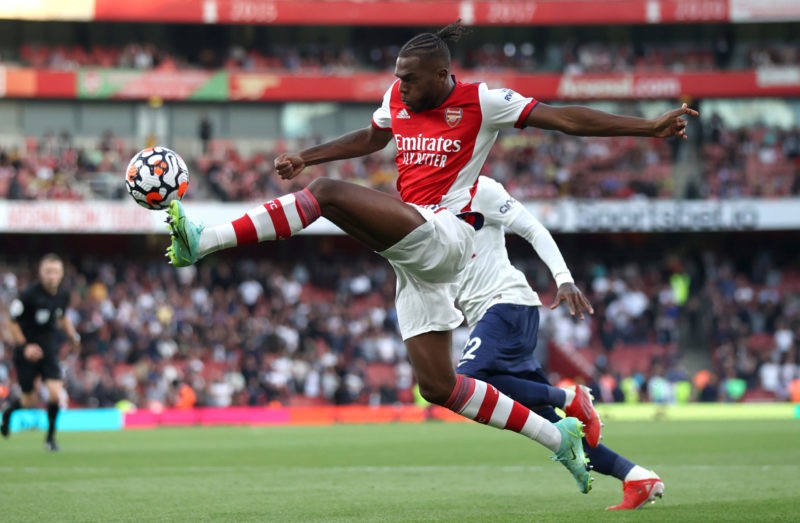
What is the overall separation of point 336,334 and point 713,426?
38.7 feet

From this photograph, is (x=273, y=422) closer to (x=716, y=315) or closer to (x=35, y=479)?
(x=716, y=315)

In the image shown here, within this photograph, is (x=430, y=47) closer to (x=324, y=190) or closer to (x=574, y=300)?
(x=324, y=190)

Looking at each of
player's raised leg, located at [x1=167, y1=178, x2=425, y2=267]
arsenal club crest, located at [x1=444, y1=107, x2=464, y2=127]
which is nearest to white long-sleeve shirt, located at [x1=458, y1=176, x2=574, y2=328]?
arsenal club crest, located at [x1=444, y1=107, x2=464, y2=127]

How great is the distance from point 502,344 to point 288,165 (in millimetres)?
2228

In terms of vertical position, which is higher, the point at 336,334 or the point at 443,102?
the point at 443,102

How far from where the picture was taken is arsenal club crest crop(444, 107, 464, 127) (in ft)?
24.6

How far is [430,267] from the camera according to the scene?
23.1 feet

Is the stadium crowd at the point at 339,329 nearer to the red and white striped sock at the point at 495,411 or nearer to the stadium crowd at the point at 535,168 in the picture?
the stadium crowd at the point at 535,168

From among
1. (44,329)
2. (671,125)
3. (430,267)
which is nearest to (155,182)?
(430,267)

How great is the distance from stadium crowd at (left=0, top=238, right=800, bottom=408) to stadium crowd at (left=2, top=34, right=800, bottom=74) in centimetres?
657

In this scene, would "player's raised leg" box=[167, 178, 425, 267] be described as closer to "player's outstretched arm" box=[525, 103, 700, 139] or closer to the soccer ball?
the soccer ball

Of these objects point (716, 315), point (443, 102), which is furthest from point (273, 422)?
point (443, 102)

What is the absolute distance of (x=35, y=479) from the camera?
10797mm

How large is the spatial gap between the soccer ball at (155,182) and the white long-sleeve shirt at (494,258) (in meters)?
2.57
